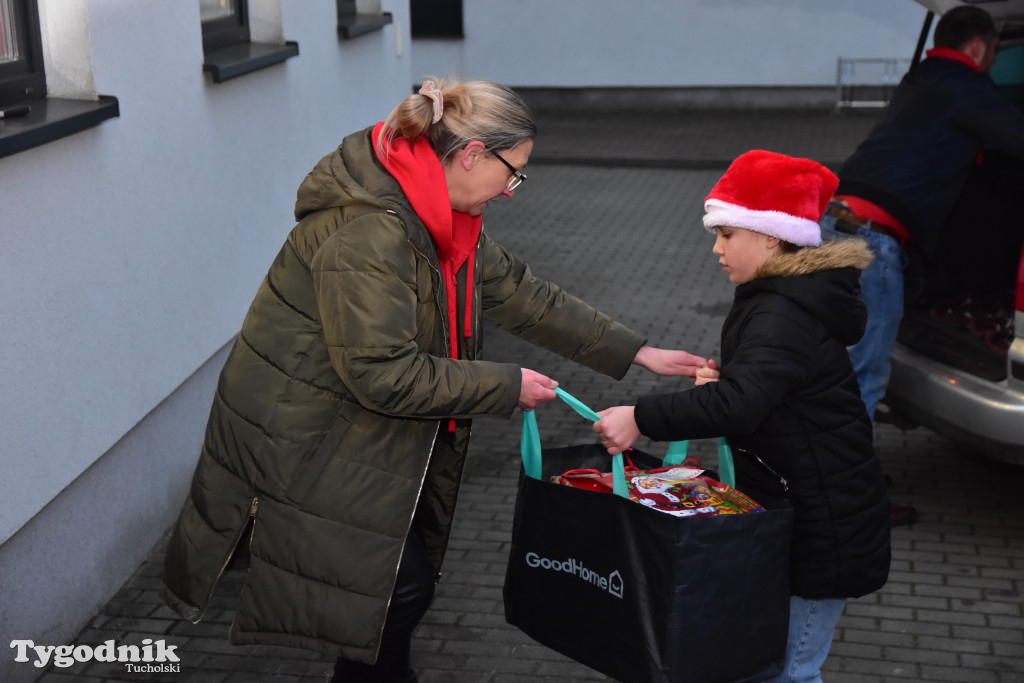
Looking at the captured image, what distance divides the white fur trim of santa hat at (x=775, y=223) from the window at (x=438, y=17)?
16689 millimetres

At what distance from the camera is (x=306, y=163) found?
678cm

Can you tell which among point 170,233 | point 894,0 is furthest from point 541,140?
point 170,233

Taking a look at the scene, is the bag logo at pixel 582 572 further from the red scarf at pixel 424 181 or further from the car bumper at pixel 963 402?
the car bumper at pixel 963 402

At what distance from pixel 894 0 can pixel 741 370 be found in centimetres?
1597

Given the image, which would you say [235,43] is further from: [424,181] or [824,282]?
[824,282]

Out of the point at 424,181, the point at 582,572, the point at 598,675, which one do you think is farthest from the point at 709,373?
the point at 598,675

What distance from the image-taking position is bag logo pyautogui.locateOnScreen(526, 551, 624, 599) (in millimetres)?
2811

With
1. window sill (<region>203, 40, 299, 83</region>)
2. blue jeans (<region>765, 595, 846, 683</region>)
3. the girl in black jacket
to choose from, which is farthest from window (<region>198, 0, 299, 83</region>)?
blue jeans (<region>765, 595, 846, 683</region>)

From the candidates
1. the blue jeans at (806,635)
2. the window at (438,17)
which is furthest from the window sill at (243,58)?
the window at (438,17)

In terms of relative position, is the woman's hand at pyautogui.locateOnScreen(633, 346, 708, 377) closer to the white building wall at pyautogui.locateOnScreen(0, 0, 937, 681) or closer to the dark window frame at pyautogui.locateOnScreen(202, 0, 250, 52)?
the white building wall at pyautogui.locateOnScreen(0, 0, 937, 681)

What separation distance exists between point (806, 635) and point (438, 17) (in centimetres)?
1713

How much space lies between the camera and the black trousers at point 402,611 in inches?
123

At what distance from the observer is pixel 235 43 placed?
20.6ft

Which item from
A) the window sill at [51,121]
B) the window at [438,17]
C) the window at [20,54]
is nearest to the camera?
the window sill at [51,121]
